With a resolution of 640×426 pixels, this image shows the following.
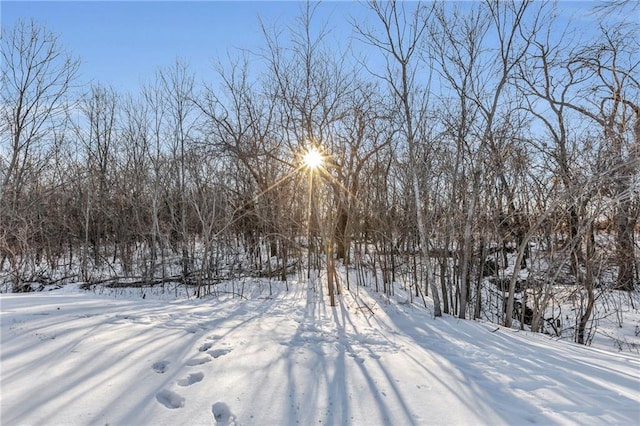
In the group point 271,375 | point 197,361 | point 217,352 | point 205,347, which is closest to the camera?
point 271,375

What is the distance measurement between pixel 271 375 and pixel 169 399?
803 millimetres

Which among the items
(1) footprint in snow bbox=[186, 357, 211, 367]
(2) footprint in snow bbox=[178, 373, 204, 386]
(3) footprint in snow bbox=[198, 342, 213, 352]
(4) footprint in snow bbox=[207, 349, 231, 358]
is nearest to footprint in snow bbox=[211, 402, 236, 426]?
(2) footprint in snow bbox=[178, 373, 204, 386]

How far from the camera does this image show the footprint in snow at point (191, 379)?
270cm

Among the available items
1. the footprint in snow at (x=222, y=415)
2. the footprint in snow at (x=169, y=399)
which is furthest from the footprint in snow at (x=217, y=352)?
the footprint in snow at (x=222, y=415)

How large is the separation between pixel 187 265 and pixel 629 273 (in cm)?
1189

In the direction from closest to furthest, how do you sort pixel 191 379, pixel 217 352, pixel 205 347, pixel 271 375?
pixel 191 379
pixel 271 375
pixel 217 352
pixel 205 347

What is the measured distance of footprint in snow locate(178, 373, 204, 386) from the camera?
2.70 metres

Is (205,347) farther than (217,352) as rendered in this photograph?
Yes

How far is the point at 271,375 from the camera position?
2.95 metres

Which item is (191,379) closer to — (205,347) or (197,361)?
(197,361)

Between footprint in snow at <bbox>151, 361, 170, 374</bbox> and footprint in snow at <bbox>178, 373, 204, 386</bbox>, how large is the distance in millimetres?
245

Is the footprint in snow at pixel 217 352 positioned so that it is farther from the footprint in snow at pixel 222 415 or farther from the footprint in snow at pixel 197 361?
the footprint in snow at pixel 222 415

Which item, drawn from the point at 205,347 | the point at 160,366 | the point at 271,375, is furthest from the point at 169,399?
the point at 205,347

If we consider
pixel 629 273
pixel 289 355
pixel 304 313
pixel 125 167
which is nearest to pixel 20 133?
pixel 125 167
